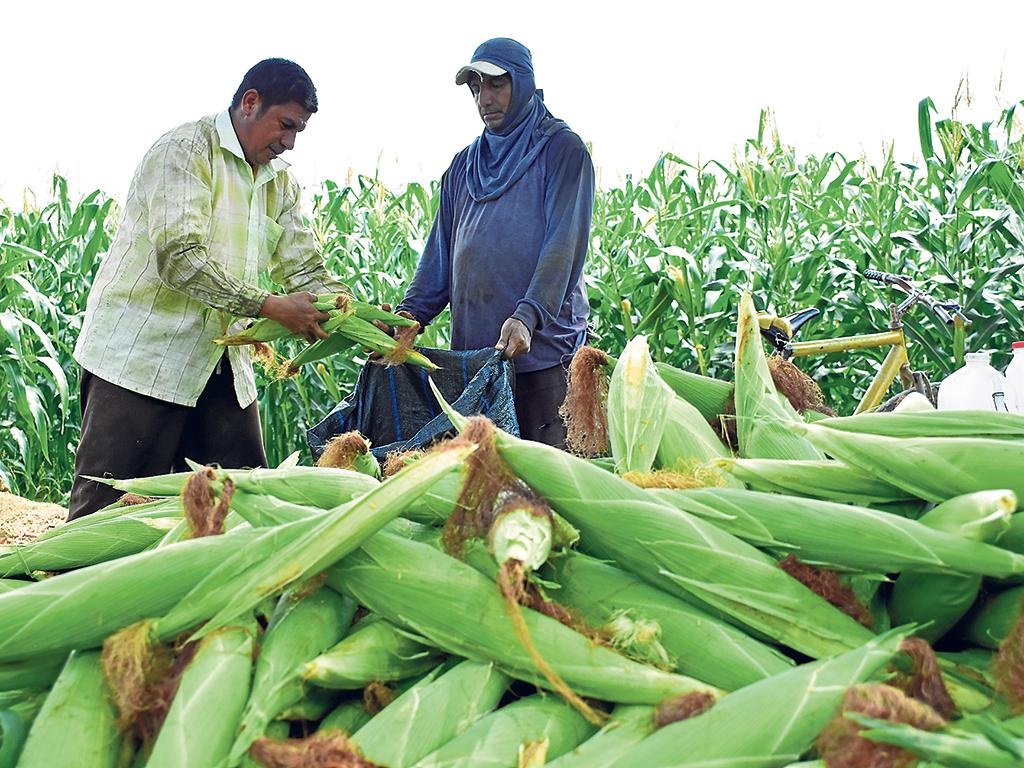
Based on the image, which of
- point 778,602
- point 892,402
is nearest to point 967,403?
point 892,402

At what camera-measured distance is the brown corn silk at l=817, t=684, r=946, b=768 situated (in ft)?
2.71

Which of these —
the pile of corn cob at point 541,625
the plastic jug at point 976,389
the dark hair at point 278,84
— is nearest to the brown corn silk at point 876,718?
the pile of corn cob at point 541,625

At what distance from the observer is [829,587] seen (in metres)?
1.05

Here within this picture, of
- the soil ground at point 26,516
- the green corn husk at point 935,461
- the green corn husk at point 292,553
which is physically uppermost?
the green corn husk at point 935,461

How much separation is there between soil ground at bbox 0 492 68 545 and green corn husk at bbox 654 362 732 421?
4.11 meters

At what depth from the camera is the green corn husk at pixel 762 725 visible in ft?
2.90

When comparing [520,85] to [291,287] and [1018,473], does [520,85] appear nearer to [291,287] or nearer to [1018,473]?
[291,287]

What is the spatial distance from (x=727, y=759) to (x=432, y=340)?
16.2 feet

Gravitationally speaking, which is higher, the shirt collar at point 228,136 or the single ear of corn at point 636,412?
the shirt collar at point 228,136

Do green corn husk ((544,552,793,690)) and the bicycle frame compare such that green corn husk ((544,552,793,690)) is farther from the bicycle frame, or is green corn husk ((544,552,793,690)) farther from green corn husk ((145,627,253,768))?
the bicycle frame

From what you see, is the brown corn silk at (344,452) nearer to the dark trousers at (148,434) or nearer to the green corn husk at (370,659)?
the green corn husk at (370,659)

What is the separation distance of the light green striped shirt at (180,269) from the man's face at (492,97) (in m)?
0.79

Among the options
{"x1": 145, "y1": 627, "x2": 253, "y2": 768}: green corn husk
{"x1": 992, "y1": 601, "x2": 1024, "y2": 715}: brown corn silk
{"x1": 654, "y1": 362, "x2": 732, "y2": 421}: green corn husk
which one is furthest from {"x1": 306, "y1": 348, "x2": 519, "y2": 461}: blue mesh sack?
{"x1": 992, "y1": 601, "x2": 1024, "y2": 715}: brown corn silk

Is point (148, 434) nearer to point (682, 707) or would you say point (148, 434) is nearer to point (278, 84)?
point (278, 84)
